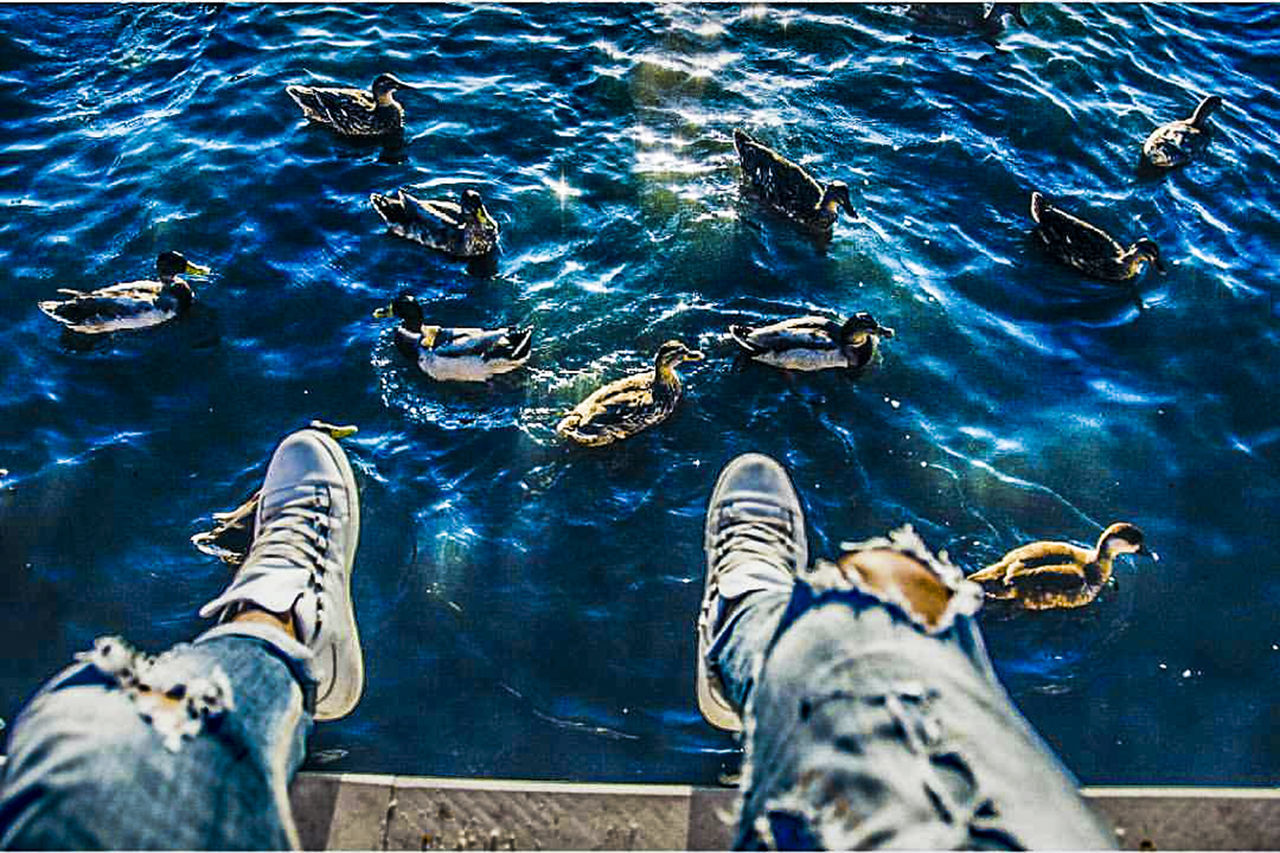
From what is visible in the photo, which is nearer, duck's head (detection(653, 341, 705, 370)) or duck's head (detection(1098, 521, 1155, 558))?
duck's head (detection(1098, 521, 1155, 558))

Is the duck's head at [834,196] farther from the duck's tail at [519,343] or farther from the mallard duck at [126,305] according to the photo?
the mallard duck at [126,305]

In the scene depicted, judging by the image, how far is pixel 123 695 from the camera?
9.78ft

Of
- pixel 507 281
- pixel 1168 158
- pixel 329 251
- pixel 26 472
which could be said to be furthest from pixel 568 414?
pixel 1168 158

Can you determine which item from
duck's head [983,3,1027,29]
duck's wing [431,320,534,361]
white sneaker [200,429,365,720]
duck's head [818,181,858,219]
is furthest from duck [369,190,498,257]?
duck's head [983,3,1027,29]

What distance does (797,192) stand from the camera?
9758 millimetres

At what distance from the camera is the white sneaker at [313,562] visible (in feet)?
15.8

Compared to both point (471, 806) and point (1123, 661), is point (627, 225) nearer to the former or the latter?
point (1123, 661)

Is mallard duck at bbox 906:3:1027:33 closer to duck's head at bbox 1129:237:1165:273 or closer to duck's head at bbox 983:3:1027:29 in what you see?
duck's head at bbox 983:3:1027:29

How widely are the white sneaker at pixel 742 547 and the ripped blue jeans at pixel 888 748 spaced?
5.04 ft

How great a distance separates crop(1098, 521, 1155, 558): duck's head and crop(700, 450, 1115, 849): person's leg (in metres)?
4.44

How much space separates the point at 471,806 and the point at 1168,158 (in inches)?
409

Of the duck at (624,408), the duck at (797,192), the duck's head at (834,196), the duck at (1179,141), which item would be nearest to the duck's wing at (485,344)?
the duck at (624,408)

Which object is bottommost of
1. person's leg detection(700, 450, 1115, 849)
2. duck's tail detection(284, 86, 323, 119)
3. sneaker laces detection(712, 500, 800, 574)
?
duck's tail detection(284, 86, 323, 119)

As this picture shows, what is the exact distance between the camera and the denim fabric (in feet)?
8.43
